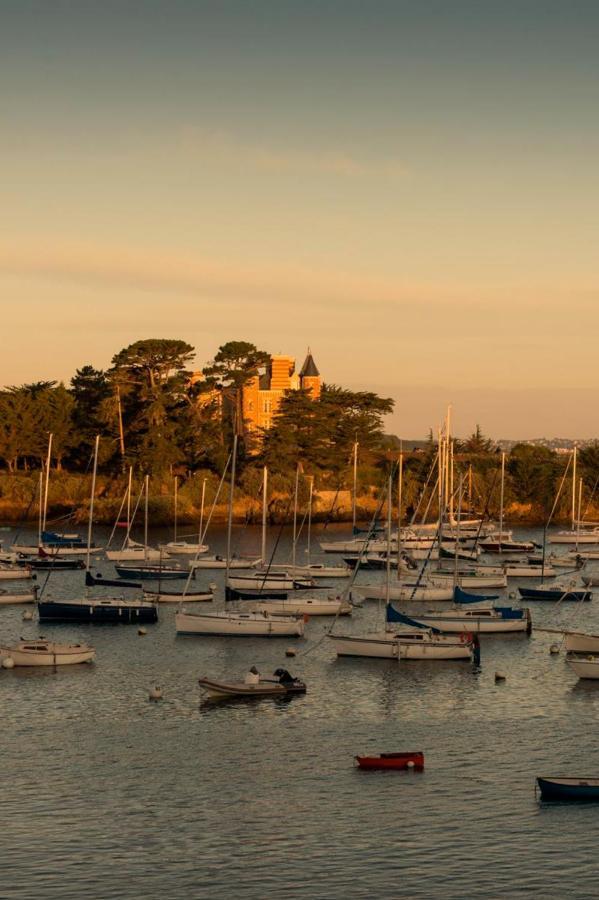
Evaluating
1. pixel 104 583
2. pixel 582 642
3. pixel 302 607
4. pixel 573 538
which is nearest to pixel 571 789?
pixel 582 642

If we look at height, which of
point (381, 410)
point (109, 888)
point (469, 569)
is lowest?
point (109, 888)

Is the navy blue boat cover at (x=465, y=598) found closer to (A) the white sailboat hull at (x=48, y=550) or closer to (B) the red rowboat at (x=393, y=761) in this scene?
(B) the red rowboat at (x=393, y=761)

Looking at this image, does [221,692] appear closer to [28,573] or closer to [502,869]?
[502,869]

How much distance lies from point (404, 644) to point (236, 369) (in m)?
107

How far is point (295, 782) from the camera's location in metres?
52.0

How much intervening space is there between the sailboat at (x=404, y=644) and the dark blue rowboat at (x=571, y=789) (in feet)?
80.3

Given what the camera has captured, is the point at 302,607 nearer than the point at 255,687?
No

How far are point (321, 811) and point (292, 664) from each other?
84.5 feet

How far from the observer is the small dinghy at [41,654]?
233 feet

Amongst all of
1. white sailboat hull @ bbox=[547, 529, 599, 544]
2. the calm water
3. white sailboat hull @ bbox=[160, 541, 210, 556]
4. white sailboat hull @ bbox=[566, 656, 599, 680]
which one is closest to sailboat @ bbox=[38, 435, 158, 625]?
the calm water

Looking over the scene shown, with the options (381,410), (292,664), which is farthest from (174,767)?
(381,410)

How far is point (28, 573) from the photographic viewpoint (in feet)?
354

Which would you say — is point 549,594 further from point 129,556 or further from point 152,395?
point 152,395

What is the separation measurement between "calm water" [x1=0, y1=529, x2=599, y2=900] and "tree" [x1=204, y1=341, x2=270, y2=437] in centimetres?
10169
